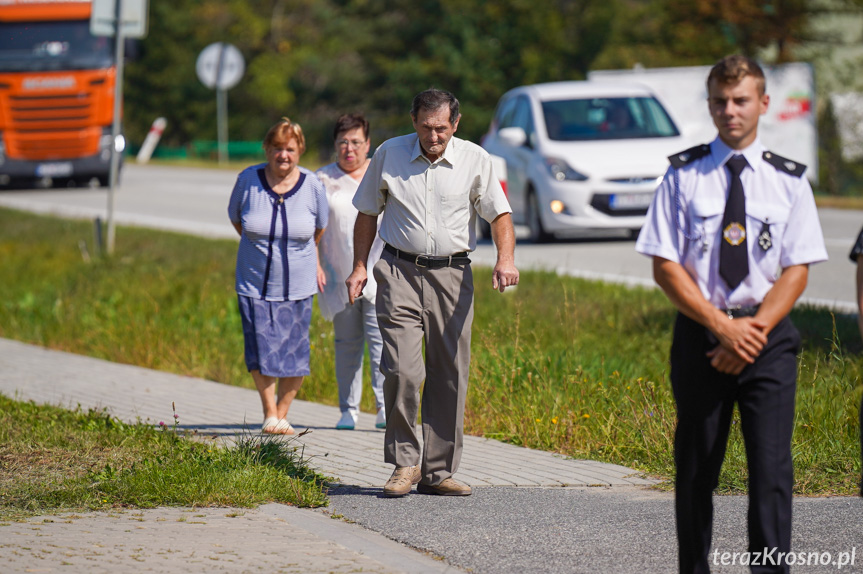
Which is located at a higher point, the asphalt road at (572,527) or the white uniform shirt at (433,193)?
the white uniform shirt at (433,193)

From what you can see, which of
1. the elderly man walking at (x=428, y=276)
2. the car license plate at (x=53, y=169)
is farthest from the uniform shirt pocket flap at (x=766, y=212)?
the car license plate at (x=53, y=169)

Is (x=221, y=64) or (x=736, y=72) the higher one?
(x=221, y=64)

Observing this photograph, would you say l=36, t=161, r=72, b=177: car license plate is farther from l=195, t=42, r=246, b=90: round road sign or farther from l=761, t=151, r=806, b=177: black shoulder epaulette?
l=761, t=151, r=806, b=177: black shoulder epaulette

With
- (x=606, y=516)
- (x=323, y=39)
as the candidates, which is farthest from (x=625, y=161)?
(x=323, y=39)

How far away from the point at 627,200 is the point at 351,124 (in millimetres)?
8068

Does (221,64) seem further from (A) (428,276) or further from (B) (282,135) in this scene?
(A) (428,276)

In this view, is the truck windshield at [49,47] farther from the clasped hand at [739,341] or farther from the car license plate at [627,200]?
the clasped hand at [739,341]

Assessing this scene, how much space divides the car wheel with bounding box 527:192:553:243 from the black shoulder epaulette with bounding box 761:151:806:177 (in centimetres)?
1181

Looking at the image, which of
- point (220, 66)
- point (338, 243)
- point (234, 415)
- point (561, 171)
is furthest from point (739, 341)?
point (220, 66)

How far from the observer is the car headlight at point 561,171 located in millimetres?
15461

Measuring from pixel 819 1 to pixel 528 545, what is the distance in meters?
26.5

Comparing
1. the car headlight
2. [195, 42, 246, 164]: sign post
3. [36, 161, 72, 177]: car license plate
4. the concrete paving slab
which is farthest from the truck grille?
the concrete paving slab

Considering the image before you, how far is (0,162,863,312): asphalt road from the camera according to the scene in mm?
13234

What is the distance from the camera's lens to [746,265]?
4121 millimetres
